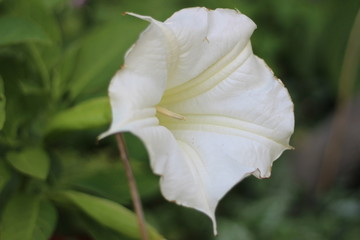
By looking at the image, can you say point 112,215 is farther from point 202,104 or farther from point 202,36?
point 202,36

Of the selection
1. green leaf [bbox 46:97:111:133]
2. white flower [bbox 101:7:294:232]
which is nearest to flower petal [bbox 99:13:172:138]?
white flower [bbox 101:7:294:232]

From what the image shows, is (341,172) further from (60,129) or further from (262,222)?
(60,129)

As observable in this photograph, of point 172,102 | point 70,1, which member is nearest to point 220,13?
point 172,102

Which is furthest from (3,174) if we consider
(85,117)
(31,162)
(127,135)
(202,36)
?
(202,36)

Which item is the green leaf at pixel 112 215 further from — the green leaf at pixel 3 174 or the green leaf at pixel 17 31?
the green leaf at pixel 17 31

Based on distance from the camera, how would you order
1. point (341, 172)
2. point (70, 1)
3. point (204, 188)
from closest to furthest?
point (204, 188) < point (70, 1) < point (341, 172)

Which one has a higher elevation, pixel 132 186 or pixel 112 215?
pixel 132 186

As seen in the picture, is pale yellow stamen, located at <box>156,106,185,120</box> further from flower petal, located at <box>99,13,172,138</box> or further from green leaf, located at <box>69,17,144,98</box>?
green leaf, located at <box>69,17,144,98</box>
